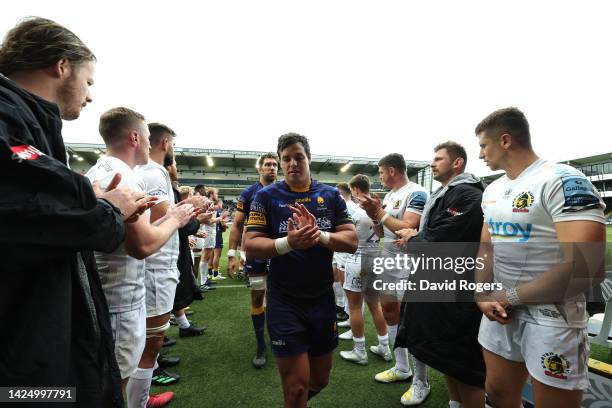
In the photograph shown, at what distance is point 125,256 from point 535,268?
2.82 metres

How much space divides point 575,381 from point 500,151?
1.54 meters

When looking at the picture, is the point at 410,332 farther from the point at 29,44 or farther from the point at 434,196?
the point at 29,44

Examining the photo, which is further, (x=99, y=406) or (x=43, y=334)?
(x=99, y=406)

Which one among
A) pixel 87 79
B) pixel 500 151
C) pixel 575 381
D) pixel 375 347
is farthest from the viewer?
pixel 375 347

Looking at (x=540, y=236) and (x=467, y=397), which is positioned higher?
(x=540, y=236)

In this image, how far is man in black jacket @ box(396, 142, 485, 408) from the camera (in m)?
2.27

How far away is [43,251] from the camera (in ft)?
3.17

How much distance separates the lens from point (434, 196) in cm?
281

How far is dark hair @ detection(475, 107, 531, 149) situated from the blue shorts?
1873mm

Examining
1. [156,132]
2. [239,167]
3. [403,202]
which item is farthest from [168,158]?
[239,167]

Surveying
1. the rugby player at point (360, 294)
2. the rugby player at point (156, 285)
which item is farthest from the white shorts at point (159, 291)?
the rugby player at point (360, 294)

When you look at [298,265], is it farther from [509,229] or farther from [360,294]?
[360,294]

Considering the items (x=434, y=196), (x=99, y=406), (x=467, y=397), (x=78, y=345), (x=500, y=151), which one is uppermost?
(x=500, y=151)

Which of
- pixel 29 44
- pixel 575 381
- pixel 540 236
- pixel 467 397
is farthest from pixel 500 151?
pixel 29 44
